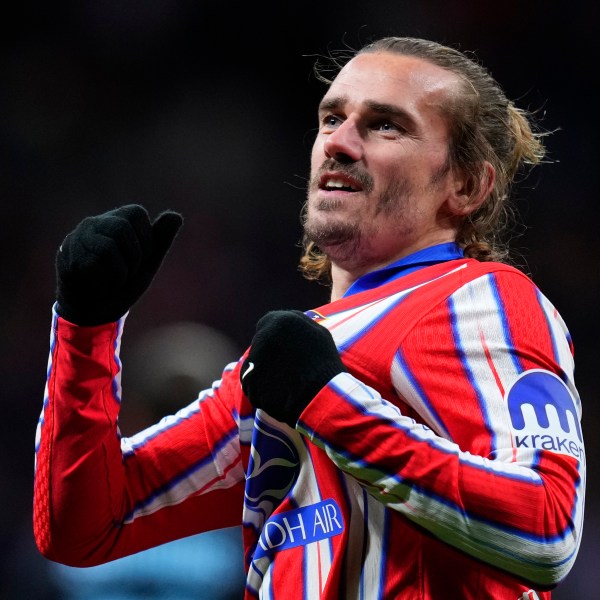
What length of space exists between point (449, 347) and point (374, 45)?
831 mm

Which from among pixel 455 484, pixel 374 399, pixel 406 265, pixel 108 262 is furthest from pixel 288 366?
pixel 406 265

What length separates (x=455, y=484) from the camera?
1.25 m

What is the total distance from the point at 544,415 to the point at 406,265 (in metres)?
0.49

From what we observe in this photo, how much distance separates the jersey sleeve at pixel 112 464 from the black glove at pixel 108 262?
4 centimetres

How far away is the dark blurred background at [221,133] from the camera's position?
14.6 ft

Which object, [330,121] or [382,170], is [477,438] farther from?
[330,121]

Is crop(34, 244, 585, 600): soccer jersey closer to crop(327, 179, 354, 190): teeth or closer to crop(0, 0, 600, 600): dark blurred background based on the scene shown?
crop(327, 179, 354, 190): teeth

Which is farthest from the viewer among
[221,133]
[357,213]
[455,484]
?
[221,133]

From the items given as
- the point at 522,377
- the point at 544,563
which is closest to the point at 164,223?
the point at 522,377

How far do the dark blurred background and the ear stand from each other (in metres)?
2.49

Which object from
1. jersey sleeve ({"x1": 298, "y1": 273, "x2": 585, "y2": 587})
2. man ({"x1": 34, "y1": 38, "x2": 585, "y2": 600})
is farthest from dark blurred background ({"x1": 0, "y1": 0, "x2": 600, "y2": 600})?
jersey sleeve ({"x1": 298, "y1": 273, "x2": 585, "y2": 587})

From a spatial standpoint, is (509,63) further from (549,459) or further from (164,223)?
(549,459)

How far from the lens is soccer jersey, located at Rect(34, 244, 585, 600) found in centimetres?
127

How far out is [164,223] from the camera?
1.65m
